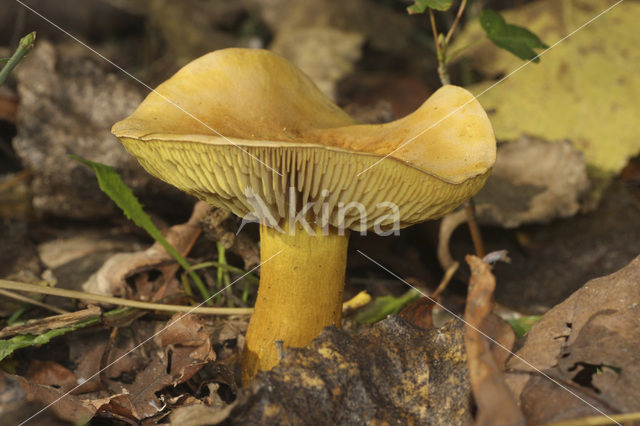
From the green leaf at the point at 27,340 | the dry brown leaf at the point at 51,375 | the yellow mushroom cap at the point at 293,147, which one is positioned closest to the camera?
the yellow mushroom cap at the point at 293,147

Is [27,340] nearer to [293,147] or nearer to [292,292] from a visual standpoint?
[292,292]

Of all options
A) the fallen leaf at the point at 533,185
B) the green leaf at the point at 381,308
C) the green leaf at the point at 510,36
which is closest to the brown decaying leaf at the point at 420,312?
the green leaf at the point at 381,308

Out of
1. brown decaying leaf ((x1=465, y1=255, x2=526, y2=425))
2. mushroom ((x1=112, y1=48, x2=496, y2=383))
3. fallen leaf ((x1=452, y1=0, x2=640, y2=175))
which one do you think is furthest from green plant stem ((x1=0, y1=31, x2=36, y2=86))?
fallen leaf ((x1=452, y1=0, x2=640, y2=175))

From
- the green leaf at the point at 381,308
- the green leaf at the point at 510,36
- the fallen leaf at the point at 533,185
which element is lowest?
the green leaf at the point at 381,308

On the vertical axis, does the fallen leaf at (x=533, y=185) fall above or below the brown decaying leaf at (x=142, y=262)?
above

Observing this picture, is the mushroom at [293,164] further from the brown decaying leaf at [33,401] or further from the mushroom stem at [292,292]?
the brown decaying leaf at [33,401]

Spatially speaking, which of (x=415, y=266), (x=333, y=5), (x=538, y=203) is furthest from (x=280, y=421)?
(x=333, y=5)

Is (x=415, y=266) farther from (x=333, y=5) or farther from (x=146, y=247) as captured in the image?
(x=333, y=5)

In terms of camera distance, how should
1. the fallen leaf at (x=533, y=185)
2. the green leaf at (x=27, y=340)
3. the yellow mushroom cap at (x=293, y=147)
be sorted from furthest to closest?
the fallen leaf at (x=533, y=185) → the green leaf at (x=27, y=340) → the yellow mushroom cap at (x=293, y=147)
